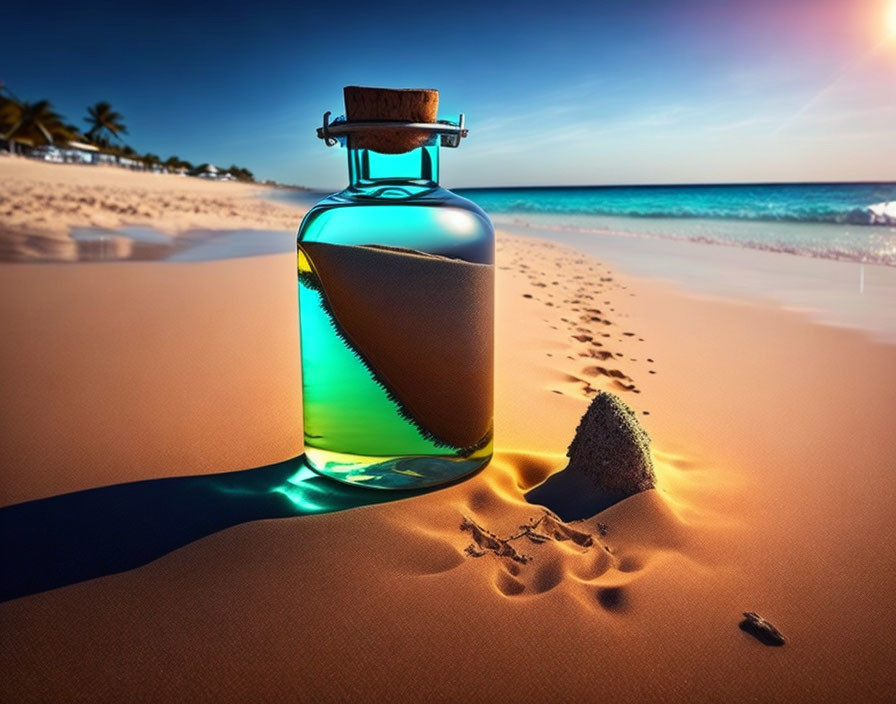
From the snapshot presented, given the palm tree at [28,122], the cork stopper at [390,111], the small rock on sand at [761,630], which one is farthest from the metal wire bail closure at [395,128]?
the palm tree at [28,122]

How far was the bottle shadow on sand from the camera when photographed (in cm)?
111

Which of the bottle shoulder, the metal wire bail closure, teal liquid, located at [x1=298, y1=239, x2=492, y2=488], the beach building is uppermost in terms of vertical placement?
the beach building

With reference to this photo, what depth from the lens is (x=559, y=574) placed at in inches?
42.2

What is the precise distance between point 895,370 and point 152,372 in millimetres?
2538

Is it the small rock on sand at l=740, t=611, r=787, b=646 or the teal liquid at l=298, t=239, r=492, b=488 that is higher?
the teal liquid at l=298, t=239, r=492, b=488

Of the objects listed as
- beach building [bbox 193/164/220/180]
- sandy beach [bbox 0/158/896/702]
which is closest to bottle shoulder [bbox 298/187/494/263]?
sandy beach [bbox 0/158/896/702]

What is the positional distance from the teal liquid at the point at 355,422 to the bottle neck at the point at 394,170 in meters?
0.21

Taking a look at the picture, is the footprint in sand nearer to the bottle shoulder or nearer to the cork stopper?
the bottle shoulder

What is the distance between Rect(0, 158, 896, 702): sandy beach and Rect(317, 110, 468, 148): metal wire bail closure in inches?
28.2

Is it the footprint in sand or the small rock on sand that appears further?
the footprint in sand

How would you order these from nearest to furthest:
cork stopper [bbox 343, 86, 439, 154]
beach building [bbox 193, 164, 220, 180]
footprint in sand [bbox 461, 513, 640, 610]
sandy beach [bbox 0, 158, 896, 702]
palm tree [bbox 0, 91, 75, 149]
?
sandy beach [bbox 0, 158, 896, 702], footprint in sand [bbox 461, 513, 640, 610], cork stopper [bbox 343, 86, 439, 154], palm tree [bbox 0, 91, 75, 149], beach building [bbox 193, 164, 220, 180]

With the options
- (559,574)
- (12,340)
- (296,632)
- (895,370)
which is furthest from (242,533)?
(895,370)

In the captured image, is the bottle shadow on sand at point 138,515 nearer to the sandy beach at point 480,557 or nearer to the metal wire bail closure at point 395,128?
the sandy beach at point 480,557

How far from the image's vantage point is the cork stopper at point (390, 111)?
1264 mm
